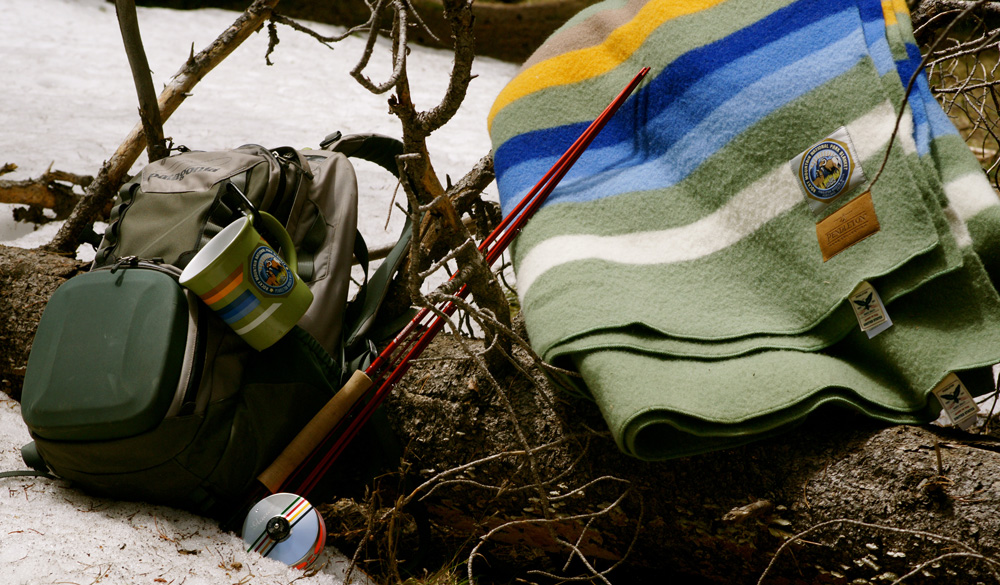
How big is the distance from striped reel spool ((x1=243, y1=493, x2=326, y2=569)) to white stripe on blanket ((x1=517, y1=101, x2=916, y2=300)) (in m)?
0.57

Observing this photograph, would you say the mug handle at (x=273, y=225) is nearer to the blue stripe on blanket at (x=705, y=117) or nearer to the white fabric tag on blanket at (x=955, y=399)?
the blue stripe on blanket at (x=705, y=117)

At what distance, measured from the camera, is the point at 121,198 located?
1582mm

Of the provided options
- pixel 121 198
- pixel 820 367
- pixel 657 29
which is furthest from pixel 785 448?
pixel 121 198

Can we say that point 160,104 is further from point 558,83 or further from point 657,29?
point 657,29

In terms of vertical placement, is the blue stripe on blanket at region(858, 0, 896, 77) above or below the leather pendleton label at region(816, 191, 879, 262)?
above

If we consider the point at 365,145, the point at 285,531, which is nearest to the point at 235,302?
the point at 285,531

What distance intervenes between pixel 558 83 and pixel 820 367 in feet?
2.68

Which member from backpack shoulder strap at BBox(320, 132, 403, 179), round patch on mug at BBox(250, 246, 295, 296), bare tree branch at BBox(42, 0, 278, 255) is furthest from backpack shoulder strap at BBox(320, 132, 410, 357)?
bare tree branch at BBox(42, 0, 278, 255)

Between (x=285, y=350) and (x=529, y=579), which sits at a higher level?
(x=285, y=350)

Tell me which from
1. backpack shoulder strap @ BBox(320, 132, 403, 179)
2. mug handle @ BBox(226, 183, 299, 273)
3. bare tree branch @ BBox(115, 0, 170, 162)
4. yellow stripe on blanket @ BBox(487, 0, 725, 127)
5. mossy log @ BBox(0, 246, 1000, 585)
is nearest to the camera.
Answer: mossy log @ BBox(0, 246, 1000, 585)

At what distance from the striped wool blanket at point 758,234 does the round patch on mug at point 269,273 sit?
445 mm

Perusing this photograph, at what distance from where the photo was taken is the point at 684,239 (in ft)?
4.29

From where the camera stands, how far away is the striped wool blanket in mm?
1091

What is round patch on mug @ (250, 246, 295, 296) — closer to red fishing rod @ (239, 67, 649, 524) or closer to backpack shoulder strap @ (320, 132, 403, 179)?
red fishing rod @ (239, 67, 649, 524)
